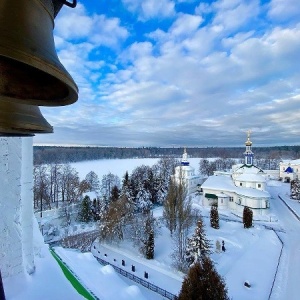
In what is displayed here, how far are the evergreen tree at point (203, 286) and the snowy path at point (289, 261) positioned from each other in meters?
4.84

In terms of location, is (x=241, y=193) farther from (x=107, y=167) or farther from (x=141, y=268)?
(x=107, y=167)

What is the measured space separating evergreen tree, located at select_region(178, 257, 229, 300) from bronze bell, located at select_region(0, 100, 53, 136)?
27.9 feet

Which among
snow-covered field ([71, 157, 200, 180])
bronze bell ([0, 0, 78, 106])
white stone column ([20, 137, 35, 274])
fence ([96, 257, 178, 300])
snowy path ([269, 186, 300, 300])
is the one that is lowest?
fence ([96, 257, 178, 300])

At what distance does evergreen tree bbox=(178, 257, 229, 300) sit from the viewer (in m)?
8.35

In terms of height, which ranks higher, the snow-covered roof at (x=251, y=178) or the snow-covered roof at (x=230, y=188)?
the snow-covered roof at (x=251, y=178)

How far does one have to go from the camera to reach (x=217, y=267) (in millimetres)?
14297

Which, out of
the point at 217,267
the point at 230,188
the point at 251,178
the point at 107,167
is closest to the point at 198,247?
the point at 217,267

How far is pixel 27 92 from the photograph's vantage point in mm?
1389

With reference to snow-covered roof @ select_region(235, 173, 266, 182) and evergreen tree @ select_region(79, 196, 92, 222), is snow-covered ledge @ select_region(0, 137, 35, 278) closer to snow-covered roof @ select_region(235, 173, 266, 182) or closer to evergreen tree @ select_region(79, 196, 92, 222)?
evergreen tree @ select_region(79, 196, 92, 222)

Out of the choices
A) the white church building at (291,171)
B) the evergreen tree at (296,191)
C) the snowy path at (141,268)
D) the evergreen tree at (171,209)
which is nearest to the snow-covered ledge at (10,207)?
the snowy path at (141,268)

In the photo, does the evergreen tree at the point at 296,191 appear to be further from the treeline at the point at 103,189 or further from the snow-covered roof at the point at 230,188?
the treeline at the point at 103,189

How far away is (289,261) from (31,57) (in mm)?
18072

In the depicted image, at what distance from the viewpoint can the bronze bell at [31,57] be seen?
3.23ft

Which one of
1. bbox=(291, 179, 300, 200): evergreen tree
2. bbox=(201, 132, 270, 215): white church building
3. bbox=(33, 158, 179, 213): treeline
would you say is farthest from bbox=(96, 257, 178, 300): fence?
bbox=(291, 179, 300, 200): evergreen tree
